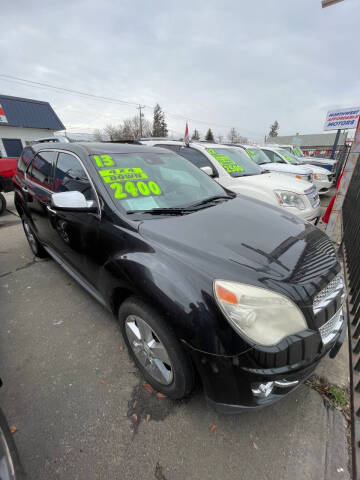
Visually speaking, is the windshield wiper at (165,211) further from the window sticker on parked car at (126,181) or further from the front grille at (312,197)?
the front grille at (312,197)

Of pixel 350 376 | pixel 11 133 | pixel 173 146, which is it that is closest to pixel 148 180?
pixel 350 376

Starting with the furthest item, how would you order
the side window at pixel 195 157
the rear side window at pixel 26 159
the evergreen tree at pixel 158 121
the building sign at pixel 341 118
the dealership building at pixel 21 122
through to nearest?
the evergreen tree at pixel 158 121, the dealership building at pixel 21 122, the building sign at pixel 341 118, the side window at pixel 195 157, the rear side window at pixel 26 159

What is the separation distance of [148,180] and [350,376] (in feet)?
7.92

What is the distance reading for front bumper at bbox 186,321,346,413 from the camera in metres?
1.21

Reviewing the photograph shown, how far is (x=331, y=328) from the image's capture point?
1516 millimetres

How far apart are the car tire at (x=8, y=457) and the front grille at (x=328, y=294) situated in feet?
5.38

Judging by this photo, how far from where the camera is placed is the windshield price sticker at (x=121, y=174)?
1.98 metres

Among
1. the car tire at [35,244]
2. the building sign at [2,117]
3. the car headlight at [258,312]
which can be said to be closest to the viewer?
the car headlight at [258,312]

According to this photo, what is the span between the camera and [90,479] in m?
1.32

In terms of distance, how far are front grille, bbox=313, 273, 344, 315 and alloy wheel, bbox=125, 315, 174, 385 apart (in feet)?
3.23

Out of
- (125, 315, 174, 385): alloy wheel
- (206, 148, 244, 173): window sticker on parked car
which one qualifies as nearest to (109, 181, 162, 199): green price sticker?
(125, 315, 174, 385): alloy wheel

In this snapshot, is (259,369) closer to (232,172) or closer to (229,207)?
(229,207)

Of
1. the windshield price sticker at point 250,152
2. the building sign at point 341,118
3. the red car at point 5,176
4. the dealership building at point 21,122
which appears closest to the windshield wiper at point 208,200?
the windshield price sticker at point 250,152

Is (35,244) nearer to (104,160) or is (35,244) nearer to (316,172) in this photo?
(104,160)
